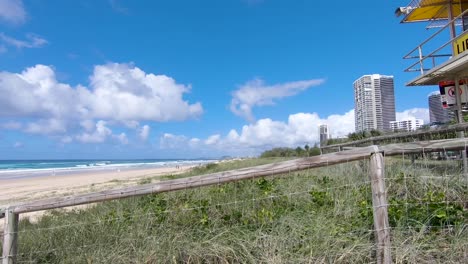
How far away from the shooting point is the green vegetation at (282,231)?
318cm

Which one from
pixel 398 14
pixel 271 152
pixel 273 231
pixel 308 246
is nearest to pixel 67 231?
pixel 273 231

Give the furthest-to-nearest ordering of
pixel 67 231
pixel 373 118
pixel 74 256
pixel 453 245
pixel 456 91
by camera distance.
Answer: pixel 373 118, pixel 456 91, pixel 67 231, pixel 74 256, pixel 453 245

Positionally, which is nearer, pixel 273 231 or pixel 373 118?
pixel 273 231

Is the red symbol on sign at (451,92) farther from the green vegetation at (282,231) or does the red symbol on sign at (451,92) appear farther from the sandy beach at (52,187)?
the sandy beach at (52,187)

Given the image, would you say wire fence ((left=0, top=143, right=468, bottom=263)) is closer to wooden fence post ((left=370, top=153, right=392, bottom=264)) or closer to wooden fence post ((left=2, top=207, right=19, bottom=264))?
wooden fence post ((left=370, top=153, right=392, bottom=264))

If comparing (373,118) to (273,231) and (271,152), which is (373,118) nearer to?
(271,152)

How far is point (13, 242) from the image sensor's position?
359cm

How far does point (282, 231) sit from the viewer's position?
3459 millimetres

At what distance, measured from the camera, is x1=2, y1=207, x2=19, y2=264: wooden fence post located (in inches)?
140

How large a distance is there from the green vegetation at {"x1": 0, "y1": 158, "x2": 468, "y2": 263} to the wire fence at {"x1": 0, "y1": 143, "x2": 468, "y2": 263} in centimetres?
1

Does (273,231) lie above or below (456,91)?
below

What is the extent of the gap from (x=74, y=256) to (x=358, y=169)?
447 centimetres

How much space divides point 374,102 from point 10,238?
84.3ft

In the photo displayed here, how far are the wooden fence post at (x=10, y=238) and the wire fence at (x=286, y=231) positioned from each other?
23 centimetres
